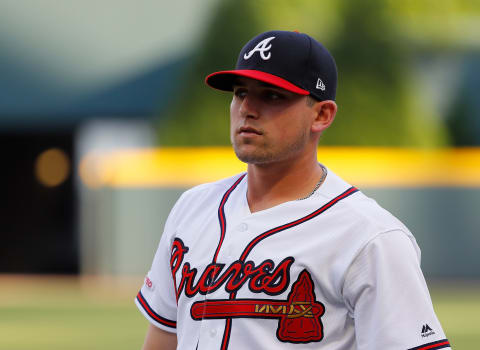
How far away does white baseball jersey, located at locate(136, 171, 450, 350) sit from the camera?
2.83 meters

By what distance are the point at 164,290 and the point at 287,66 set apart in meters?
0.89

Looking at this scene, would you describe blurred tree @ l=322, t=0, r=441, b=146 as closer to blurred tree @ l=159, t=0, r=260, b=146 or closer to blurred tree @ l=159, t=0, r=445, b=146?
blurred tree @ l=159, t=0, r=445, b=146

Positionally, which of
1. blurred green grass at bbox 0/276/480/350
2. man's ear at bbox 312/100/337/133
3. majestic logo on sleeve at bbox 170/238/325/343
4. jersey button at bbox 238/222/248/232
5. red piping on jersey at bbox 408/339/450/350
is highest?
man's ear at bbox 312/100/337/133

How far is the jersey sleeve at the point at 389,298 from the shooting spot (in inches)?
111

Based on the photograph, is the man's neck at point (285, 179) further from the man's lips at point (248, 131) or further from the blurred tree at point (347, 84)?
the blurred tree at point (347, 84)

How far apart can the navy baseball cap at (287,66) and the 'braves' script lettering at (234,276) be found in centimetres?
54

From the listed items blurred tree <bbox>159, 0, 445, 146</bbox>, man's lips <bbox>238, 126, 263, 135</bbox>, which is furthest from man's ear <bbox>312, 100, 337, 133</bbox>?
blurred tree <bbox>159, 0, 445, 146</bbox>

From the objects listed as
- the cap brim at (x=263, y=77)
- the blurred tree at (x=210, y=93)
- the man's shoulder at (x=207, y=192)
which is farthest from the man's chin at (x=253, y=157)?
the blurred tree at (x=210, y=93)

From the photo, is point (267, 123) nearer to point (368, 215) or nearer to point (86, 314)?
point (368, 215)

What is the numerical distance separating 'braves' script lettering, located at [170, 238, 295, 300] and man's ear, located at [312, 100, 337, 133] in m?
0.46

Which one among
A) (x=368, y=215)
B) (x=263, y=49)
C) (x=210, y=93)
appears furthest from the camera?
(x=210, y=93)

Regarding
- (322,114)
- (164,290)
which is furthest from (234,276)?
(322,114)

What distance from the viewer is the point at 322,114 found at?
10.4ft

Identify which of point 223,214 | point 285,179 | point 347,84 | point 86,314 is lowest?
point 86,314
